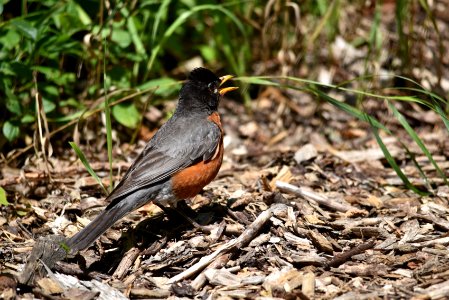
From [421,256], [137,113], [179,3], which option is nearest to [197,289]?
[421,256]

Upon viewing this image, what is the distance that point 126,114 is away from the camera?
6.11 m

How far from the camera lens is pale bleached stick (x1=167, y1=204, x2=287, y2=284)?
4070mm

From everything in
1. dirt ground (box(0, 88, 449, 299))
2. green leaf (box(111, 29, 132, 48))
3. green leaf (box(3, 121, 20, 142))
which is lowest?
dirt ground (box(0, 88, 449, 299))

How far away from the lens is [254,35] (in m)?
7.84

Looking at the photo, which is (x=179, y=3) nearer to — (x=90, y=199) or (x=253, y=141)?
(x=253, y=141)

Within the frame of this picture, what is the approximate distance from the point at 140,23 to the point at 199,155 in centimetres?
233

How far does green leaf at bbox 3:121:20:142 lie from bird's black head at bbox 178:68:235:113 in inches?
58.6

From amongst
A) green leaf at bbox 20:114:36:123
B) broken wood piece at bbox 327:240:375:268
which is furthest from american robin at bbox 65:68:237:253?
green leaf at bbox 20:114:36:123

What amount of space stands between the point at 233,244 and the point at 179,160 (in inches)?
36.9

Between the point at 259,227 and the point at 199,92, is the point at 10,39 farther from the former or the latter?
the point at 259,227

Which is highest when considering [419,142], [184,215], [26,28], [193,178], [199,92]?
[26,28]

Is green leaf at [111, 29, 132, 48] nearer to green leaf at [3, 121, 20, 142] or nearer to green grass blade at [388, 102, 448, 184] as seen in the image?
green leaf at [3, 121, 20, 142]

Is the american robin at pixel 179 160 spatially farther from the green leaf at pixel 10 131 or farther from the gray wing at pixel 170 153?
the green leaf at pixel 10 131

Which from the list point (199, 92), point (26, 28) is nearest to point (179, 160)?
point (199, 92)
